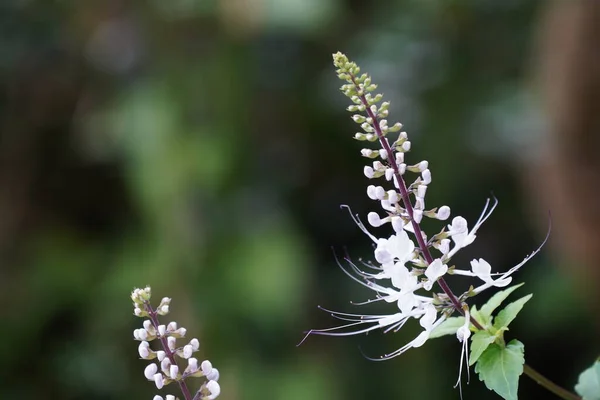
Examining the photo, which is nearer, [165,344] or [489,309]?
[165,344]

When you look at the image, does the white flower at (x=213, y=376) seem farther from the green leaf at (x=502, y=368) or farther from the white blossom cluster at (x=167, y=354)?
the green leaf at (x=502, y=368)

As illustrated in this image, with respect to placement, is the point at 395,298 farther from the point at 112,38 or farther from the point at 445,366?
the point at 112,38

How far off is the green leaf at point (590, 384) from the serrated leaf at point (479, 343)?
74 millimetres

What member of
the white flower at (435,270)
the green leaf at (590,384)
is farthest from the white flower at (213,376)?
the green leaf at (590,384)

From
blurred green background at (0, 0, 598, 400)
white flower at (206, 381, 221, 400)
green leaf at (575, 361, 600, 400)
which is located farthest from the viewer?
blurred green background at (0, 0, 598, 400)

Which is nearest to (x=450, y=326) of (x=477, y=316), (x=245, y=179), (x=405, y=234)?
(x=477, y=316)

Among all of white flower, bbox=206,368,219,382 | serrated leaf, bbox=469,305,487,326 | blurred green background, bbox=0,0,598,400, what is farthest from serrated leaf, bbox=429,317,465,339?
blurred green background, bbox=0,0,598,400

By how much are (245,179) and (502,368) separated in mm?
1460

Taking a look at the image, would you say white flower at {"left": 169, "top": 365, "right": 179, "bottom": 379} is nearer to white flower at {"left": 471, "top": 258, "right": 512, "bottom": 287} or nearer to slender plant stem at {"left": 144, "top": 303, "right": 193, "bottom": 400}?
slender plant stem at {"left": 144, "top": 303, "right": 193, "bottom": 400}

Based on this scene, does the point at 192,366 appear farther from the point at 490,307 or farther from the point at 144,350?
the point at 490,307

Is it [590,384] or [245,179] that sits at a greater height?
[245,179]

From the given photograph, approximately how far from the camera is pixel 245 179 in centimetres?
186

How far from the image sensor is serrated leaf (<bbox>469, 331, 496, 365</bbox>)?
440 millimetres

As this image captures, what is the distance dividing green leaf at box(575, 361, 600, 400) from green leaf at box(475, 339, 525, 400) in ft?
0.20
